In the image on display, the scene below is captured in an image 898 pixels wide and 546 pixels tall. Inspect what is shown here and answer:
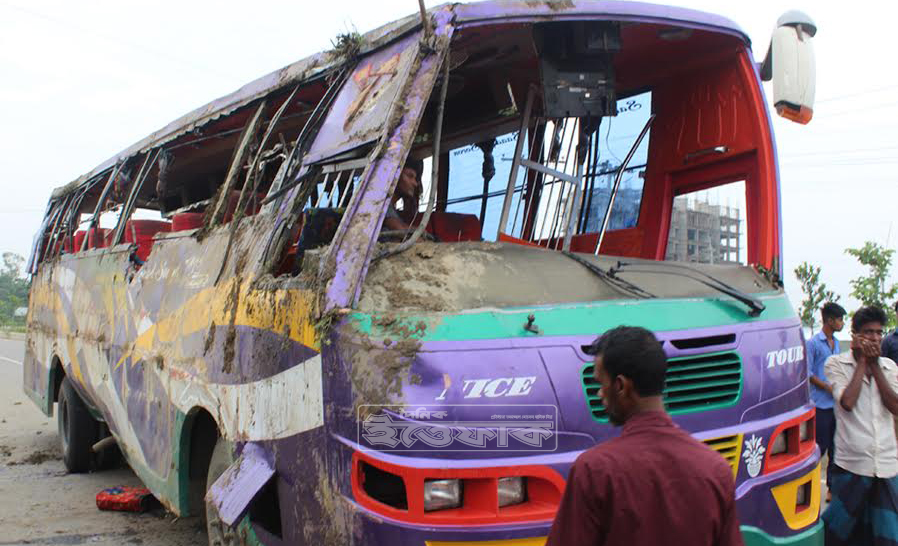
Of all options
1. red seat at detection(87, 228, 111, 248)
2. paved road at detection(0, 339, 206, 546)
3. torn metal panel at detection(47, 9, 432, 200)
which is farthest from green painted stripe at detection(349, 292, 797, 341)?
red seat at detection(87, 228, 111, 248)

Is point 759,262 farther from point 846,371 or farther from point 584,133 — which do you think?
point 584,133

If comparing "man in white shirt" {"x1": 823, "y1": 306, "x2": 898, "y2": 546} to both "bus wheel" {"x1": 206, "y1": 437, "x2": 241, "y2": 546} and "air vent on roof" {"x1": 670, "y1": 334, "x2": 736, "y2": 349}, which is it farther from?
"bus wheel" {"x1": 206, "y1": 437, "x2": 241, "y2": 546}

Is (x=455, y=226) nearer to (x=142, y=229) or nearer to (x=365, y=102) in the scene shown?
(x=365, y=102)

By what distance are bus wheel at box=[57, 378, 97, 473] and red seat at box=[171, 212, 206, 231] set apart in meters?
3.42

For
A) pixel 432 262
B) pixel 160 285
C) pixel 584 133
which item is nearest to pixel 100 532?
pixel 160 285

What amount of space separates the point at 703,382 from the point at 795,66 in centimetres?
174

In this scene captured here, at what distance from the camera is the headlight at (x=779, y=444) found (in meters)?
3.31

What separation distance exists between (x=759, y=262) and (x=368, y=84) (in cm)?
221

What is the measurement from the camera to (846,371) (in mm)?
4637

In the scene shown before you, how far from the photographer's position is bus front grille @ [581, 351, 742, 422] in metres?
2.96

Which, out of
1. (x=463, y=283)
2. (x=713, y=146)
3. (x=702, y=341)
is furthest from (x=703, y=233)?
(x=463, y=283)

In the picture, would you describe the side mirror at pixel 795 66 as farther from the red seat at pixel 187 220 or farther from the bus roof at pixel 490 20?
the red seat at pixel 187 220

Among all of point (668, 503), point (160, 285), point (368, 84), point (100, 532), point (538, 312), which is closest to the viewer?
point (668, 503)

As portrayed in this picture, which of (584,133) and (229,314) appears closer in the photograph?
(229,314)
